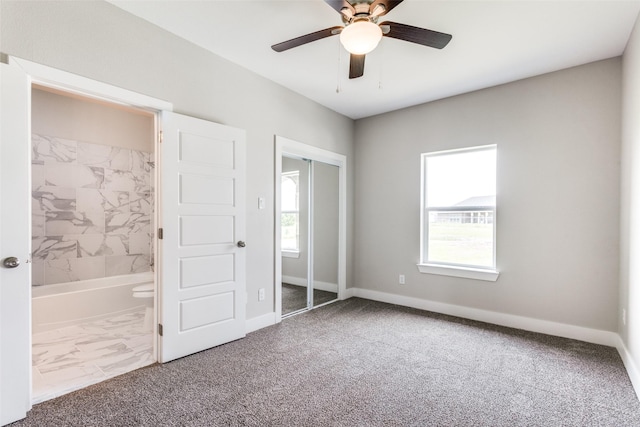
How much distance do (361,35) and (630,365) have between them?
10.3 feet

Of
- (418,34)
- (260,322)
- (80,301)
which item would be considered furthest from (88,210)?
(418,34)

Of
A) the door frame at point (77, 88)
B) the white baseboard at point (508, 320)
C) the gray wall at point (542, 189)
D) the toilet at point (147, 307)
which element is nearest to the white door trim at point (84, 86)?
the door frame at point (77, 88)

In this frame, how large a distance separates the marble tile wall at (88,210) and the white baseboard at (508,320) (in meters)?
3.56

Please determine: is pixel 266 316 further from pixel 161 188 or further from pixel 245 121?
pixel 245 121

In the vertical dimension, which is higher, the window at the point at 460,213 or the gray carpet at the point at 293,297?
the window at the point at 460,213

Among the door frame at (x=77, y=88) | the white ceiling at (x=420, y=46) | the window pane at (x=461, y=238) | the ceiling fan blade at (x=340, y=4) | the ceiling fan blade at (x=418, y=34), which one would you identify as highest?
the white ceiling at (x=420, y=46)

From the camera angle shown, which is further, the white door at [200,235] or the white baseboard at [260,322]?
the white baseboard at [260,322]

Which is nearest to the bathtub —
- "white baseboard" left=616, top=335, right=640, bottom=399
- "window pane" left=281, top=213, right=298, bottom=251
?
"window pane" left=281, top=213, right=298, bottom=251

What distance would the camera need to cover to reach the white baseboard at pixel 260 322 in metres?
3.30

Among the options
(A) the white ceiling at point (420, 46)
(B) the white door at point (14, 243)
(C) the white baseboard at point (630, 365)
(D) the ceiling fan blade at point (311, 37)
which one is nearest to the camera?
(B) the white door at point (14, 243)

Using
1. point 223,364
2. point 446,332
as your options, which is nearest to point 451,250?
point 446,332

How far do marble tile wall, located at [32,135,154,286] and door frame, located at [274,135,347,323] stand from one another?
87.6 inches

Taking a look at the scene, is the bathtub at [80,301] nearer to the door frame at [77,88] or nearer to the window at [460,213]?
A: the door frame at [77,88]

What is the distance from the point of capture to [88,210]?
159 inches
